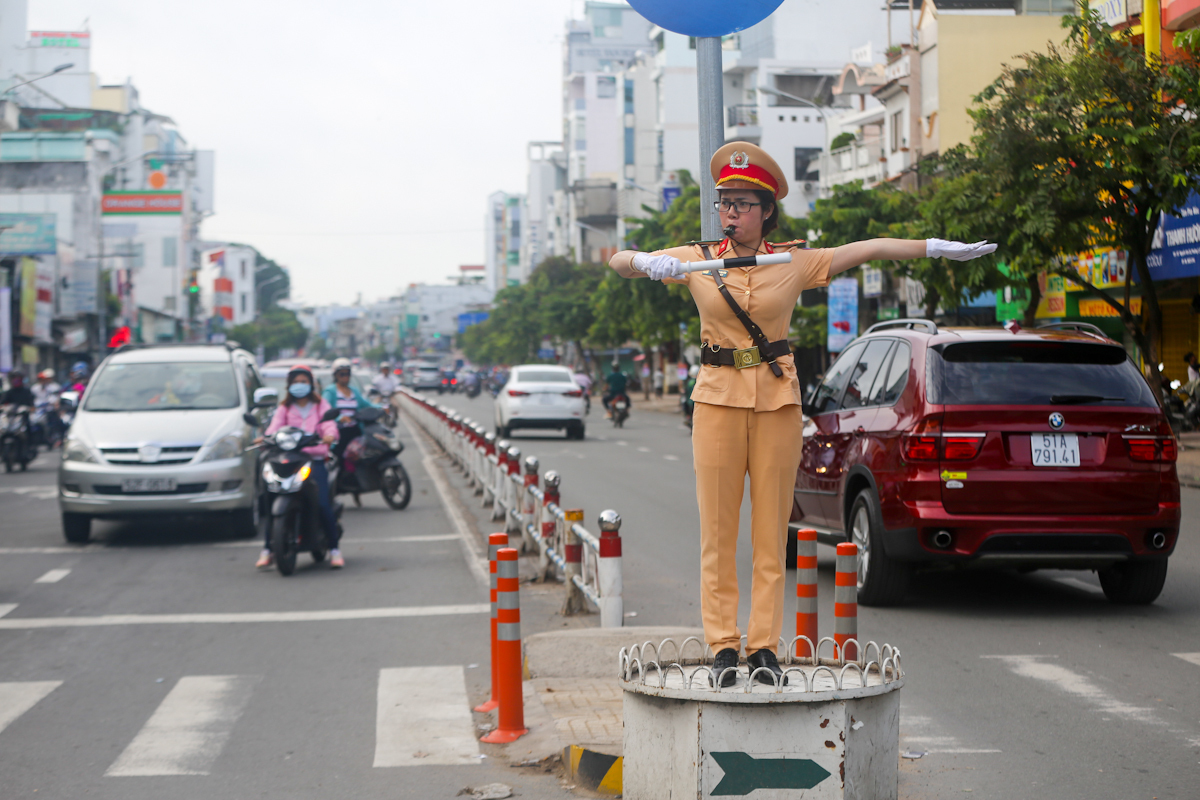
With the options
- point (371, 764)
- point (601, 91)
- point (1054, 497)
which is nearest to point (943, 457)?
point (1054, 497)

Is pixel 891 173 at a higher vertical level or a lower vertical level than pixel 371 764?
higher

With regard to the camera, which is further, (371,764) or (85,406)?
(85,406)

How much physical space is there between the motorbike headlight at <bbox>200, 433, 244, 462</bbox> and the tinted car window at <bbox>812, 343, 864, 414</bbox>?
5.89 meters

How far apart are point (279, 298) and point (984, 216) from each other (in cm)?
16885

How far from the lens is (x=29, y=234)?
171ft

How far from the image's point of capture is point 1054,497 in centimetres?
791

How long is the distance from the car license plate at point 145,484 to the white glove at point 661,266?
369 inches

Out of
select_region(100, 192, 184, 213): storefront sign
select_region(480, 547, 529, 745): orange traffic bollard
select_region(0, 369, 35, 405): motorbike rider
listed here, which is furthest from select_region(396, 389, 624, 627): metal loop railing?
select_region(100, 192, 184, 213): storefront sign

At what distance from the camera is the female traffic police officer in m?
4.49

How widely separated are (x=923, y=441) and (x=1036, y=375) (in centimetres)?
78

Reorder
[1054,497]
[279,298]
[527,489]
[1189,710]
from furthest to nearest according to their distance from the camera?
1. [279,298]
2. [527,489]
3. [1054,497]
4. [1189,710]

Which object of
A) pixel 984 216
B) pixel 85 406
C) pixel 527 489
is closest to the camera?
pixel 527 489

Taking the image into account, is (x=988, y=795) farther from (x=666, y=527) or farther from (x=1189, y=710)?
(x=666, y=527)

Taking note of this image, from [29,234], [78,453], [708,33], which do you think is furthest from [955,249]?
[29,234]
